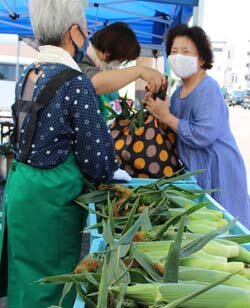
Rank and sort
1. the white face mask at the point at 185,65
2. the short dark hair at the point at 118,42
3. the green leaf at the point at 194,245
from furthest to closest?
the short dark hair at the point at 118,42 < the white face mask at the point at 185,65 < the green leaf at the point at 194,245

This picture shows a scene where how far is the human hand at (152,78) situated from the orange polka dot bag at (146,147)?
116mm

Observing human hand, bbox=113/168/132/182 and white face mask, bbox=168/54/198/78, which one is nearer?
human hand, bbox=113/168/132/182

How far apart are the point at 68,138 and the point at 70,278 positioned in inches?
33.5

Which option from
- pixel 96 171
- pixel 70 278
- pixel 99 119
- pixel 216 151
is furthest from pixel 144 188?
pixel 70 278

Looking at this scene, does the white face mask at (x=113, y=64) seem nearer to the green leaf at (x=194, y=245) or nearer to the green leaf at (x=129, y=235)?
the green leaf at (x=129, y=235)

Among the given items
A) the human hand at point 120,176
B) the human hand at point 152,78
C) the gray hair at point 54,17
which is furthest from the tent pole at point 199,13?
the human hand at point 120,176

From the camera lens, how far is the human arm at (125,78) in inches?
85.4

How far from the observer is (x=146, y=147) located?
7.05ft

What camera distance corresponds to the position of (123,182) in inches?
79.0

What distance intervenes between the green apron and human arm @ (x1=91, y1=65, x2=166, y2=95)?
1.82 ft

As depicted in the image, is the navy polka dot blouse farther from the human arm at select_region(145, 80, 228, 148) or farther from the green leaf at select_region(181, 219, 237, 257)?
the green leaf at select_region(181, 219, 237, 257)

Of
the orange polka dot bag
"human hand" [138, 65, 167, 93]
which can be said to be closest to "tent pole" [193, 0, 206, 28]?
"human hand" [138, 65, 167, 93]

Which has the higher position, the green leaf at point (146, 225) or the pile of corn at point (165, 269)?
the green leaf at point (146, 225)

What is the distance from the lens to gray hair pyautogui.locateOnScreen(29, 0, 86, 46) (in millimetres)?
1736
